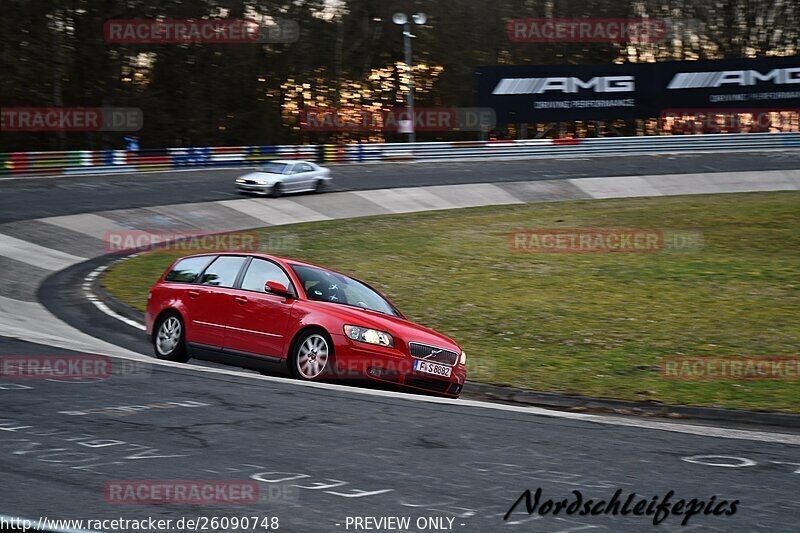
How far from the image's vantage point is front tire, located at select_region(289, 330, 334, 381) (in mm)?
9508

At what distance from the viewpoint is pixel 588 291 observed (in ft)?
55.0

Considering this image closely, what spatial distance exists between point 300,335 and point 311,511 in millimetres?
4858

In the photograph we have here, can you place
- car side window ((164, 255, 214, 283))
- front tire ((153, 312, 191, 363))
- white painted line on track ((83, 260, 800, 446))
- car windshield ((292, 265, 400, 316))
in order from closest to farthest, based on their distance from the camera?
1. white painted line on track ((83, 260, 800, 446))
2. car windshield ((292, 265, 400, 316))
3. front tire ((153, 312, 191, 363))
4. car side window ((164, 255, 214, 283))

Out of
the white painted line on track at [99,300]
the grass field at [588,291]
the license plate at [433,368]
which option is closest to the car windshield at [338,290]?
the license plate at [433,368]

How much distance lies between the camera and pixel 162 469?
5.62 metres

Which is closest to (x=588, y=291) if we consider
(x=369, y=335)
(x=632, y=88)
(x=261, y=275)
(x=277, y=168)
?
(x=261, y=275)

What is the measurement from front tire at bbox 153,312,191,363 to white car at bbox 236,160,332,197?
790 inches

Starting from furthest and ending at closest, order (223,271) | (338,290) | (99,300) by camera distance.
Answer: (99,300), (223,271), (338,290)

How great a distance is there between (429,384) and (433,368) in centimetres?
17

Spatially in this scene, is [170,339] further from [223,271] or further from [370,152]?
[370,152]

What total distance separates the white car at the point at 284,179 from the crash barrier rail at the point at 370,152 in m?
6.87

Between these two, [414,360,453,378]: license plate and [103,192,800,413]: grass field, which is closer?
[414,360,453,378]: license plate

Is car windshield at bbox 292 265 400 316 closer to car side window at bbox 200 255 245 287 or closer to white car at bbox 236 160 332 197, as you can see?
car side window at bbox 200 255 245 287

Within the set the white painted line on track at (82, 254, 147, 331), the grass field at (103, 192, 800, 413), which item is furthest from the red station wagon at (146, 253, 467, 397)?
the white painted line on track at (82, 254, 147, 331)
